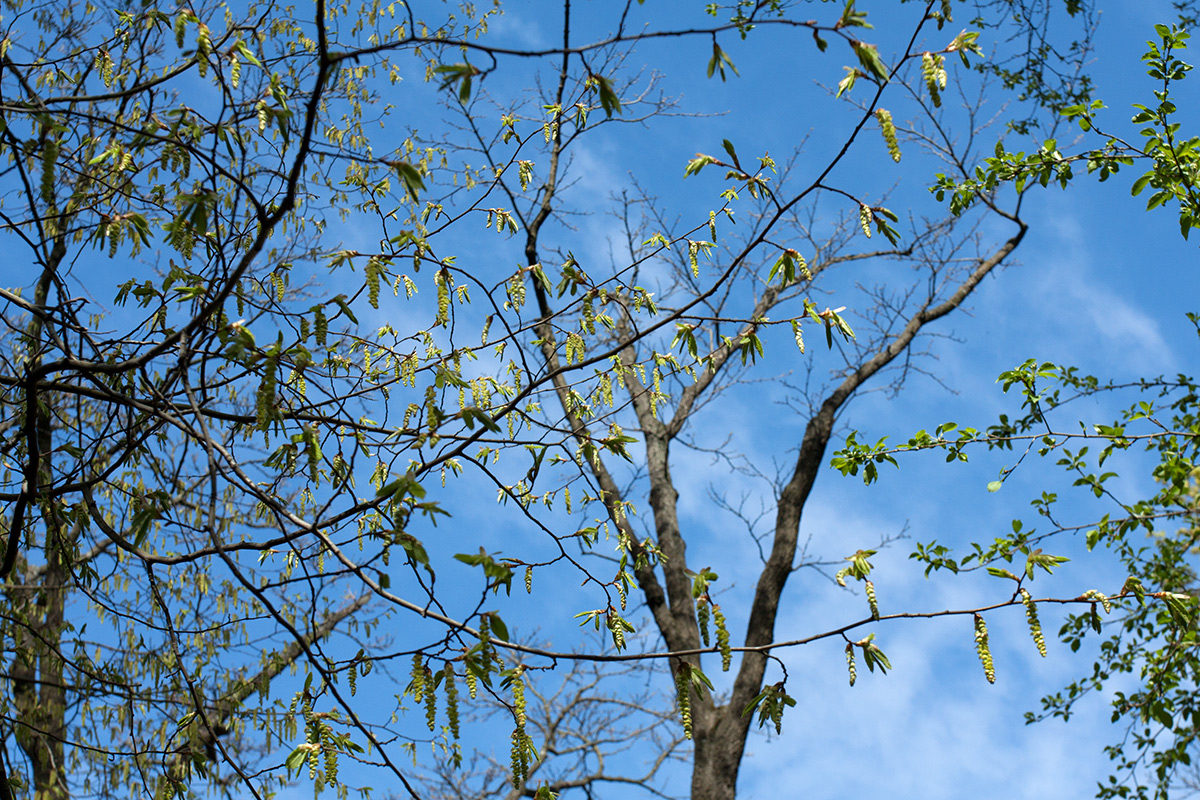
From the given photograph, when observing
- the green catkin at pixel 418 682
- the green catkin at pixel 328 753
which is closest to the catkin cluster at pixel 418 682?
the green catkin at pixel 418 682

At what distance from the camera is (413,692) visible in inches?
69.3

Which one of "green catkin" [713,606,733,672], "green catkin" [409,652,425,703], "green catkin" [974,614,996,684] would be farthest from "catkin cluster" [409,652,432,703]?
"green catkin" [974,614,996,684]

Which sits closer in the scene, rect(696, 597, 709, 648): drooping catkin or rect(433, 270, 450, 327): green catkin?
rect(696, 597, 709, 648): drooping catkin

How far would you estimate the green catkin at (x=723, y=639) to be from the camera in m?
1.68

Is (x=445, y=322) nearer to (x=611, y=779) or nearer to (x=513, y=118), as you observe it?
(x=513, y=118)

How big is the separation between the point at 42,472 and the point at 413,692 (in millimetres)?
1878

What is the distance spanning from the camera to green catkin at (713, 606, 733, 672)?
1679 millimetres

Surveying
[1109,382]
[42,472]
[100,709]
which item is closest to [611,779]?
[100,709]

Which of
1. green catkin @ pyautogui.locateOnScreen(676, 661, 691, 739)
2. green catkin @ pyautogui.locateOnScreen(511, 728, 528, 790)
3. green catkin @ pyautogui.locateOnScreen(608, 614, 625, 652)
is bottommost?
green catkin @ pyautogui.locateOnScreen(511, 728, 528, 790)

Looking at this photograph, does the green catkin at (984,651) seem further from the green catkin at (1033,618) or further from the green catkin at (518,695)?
the green catkin at (518,695)

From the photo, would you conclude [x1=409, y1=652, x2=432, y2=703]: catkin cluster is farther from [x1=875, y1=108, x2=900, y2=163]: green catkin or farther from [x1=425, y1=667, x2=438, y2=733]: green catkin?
[x1=875, y1=108, x2=900, y2=163]: green catkin

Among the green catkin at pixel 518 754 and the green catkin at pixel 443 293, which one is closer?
the green catkin at pixel 518 754

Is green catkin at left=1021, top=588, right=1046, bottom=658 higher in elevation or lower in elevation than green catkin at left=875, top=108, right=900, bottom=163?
lower

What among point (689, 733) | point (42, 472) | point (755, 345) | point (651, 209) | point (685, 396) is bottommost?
point (689, 733)
